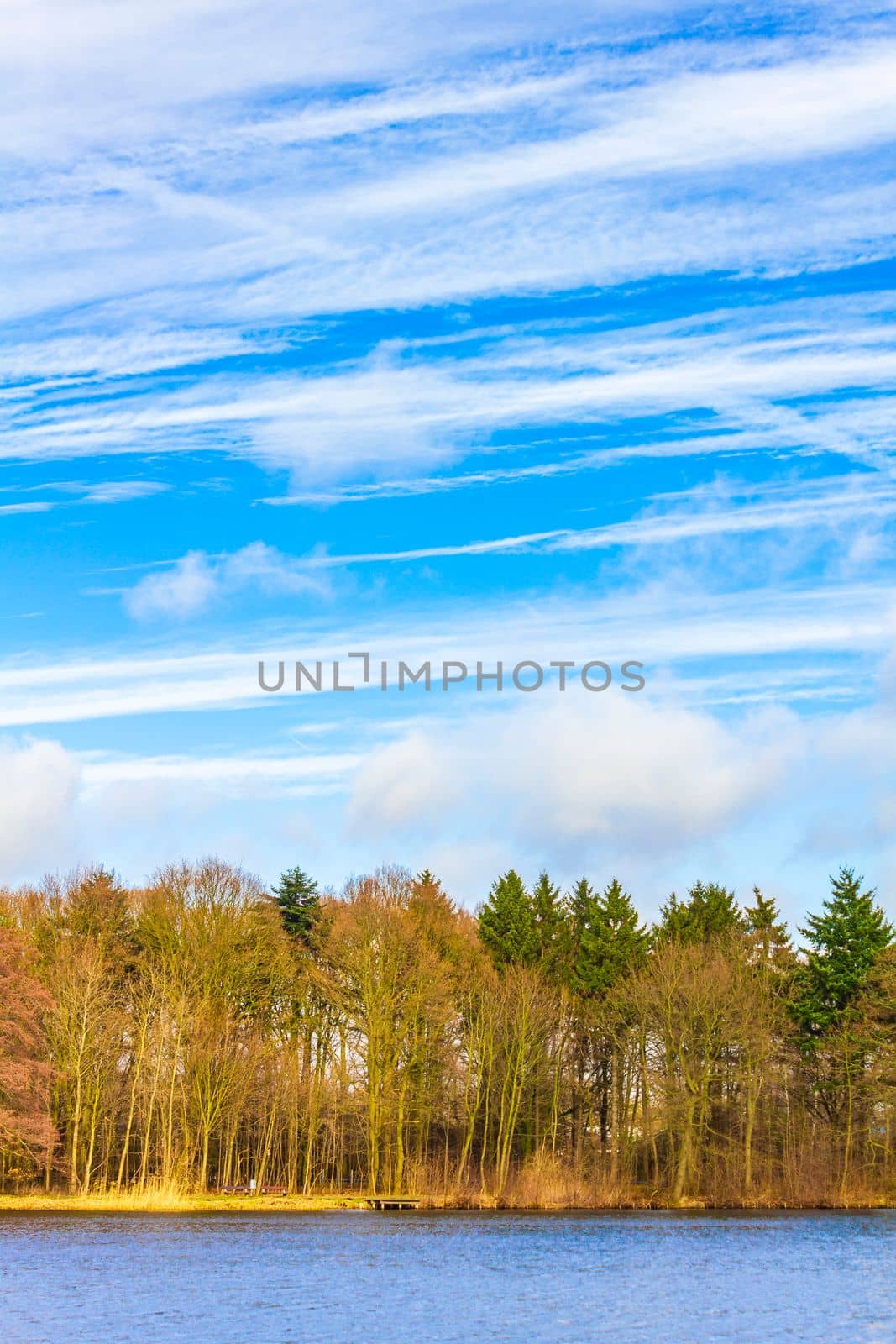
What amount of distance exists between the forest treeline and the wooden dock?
2168 mm

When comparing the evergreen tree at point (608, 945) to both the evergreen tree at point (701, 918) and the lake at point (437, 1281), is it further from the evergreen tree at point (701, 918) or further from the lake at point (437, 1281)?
the lake at point (437, 1281)

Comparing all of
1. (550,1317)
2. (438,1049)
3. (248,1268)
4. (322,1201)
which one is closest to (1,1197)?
(322,1201)

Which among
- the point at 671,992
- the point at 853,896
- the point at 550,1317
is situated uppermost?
the point at 853,896

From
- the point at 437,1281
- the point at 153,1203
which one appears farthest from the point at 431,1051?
the point at 437,1281

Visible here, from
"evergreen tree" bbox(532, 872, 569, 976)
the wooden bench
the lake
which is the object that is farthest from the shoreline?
"evergreen tree" bbox(532, 872, 569, 976)

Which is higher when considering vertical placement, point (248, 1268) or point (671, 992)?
point (671, 992)

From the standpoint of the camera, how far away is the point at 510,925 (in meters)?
87.4

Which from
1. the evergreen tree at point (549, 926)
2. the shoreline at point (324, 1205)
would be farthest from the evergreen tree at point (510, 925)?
the shoreline at point (324, 1205)

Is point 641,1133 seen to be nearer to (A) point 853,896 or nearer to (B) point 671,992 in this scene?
(B) point 671,992

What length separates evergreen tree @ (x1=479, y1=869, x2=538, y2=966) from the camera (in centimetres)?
8625

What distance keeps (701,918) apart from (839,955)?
10.4 metres

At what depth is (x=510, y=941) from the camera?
3401 inches

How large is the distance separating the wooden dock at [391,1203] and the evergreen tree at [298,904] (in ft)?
59.7

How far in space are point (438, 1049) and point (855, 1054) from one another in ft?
70.8
